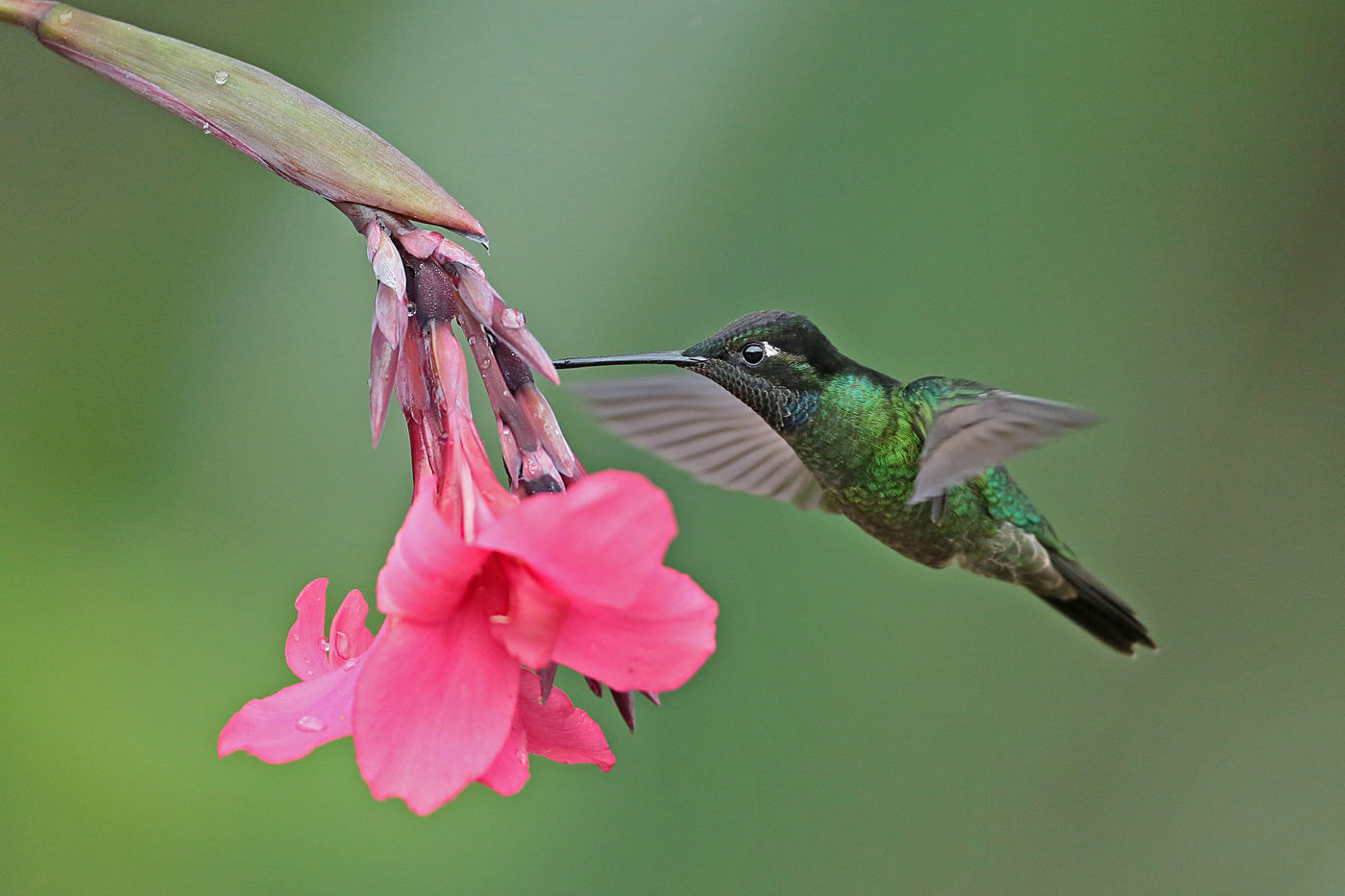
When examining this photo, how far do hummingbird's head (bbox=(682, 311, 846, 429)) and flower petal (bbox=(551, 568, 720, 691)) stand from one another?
421 millimetres

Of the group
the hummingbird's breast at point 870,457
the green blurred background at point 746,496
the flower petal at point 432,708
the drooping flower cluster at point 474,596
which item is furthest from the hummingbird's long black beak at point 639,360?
the green blurred background at point 746,496

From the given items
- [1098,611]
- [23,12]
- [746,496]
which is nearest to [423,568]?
[23,12]

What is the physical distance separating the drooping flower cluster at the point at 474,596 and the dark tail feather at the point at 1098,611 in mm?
668

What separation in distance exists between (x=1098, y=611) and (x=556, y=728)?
72 centimetres

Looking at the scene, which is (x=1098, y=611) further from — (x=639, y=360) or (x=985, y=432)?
(x=639, y=360)

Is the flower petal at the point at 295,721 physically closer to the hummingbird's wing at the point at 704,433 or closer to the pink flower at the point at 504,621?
the pink flower at the point at 504,621

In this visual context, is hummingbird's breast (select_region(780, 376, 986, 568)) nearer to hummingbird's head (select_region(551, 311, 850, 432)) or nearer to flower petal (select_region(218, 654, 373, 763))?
hummingbird's head (select_region(551, 311, 850, 432))

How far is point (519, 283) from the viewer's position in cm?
171

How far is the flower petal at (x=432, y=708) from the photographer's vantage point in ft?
1.67

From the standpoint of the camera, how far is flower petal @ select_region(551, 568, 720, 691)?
1.69 ft

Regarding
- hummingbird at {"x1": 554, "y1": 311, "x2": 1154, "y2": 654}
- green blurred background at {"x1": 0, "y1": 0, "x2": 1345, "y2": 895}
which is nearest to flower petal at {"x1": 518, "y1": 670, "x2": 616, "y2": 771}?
hummingbird at {"x1": 554, "y1": 311, "x2": 1154, "y2": 654}

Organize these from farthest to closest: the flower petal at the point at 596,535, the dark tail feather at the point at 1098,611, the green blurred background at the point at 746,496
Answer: the green blurred background at the point at 746,496
the dark tail feather at the point at 1098,611
the flower petal at the point at 596,535

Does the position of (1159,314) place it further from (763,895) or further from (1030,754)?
(763,895)

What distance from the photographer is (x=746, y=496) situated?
1.84 m
